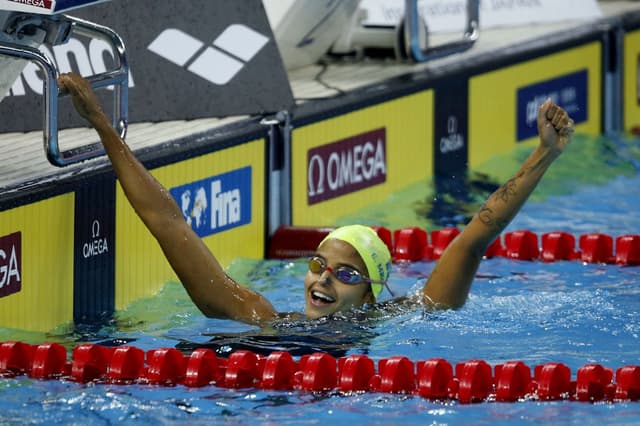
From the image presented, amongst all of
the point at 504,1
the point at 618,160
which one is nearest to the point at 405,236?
the point at 618,160

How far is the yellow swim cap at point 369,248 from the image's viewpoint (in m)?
4.76

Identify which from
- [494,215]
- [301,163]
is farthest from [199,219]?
[494,215]

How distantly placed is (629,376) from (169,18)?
2.81m

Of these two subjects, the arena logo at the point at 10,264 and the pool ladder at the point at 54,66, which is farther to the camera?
the arena logo at the point at 10,264

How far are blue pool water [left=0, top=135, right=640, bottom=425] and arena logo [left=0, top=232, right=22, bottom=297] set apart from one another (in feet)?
0.49

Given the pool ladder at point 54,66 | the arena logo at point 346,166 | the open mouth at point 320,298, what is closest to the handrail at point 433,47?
the arena logo at point 346,166

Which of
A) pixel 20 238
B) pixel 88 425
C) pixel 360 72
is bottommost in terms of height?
pixel 88 425

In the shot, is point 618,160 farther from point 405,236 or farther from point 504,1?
point 405,236

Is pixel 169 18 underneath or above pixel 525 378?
above

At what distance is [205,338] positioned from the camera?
4.74m

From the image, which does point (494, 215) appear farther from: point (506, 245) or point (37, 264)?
point (506, 245)

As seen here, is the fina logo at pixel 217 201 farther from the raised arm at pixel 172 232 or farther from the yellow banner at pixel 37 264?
the raised arm at pixel 172 232

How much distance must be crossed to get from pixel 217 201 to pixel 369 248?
1261mm

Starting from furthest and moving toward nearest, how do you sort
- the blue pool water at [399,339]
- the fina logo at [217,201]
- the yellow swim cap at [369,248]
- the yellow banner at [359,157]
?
the yellow banner at [359,157] < the fina logo at [217,201] < the yellow swim cap at [369,248] < the blue pool water at [399,339]
